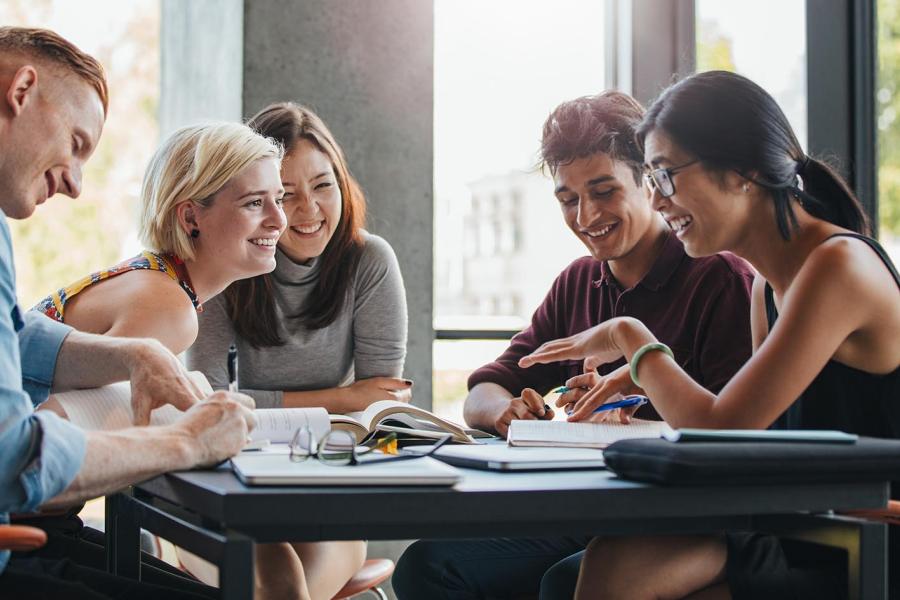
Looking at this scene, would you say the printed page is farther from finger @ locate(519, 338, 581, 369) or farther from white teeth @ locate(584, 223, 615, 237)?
white teeth @ locate(584, 223, 615, 237)

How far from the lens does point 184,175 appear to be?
94.8 inches

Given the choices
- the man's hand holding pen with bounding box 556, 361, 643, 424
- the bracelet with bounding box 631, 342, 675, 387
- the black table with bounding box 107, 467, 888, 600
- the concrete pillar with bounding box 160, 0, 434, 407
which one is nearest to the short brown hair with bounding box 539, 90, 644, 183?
the man's hand holding pen with bounding box 556, 361, 643, 424

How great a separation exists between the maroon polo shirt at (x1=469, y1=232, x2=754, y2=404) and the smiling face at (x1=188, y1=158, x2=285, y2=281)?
Result: 628 mm

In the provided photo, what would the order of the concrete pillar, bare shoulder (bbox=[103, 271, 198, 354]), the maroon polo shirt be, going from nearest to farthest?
bare shoulder (bbox=[103, 271, 198, 354])
the maroon polo shirt
the concrete pillar

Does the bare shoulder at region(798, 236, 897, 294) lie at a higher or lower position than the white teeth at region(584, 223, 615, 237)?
lower

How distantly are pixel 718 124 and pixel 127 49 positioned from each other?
4143 millimetres

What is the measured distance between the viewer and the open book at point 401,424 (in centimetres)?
182

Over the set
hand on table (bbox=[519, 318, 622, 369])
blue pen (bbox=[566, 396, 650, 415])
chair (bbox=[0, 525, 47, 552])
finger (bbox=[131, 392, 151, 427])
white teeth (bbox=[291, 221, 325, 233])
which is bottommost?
chair (bbox=[0, 525, 47, 552])

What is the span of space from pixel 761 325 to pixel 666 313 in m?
0.33

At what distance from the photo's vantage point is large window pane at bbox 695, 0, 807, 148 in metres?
3.69

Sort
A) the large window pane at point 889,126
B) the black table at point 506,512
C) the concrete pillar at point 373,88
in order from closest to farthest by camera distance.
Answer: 1. the black table at point 506,512
2. the large window pane at point 889,126
3. the concrete pillar at point 373,88

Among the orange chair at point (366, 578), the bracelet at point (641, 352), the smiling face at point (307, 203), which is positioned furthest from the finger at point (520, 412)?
the smiling face at point (307, 203)

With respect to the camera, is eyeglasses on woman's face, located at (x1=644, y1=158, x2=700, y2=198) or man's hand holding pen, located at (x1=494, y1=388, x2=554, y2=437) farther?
man's hand holding pen, located at (x1=494, y1=388, x2=554, y2=437)

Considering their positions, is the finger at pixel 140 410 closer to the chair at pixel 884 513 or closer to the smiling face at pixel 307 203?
the chair at pixel 884 513
